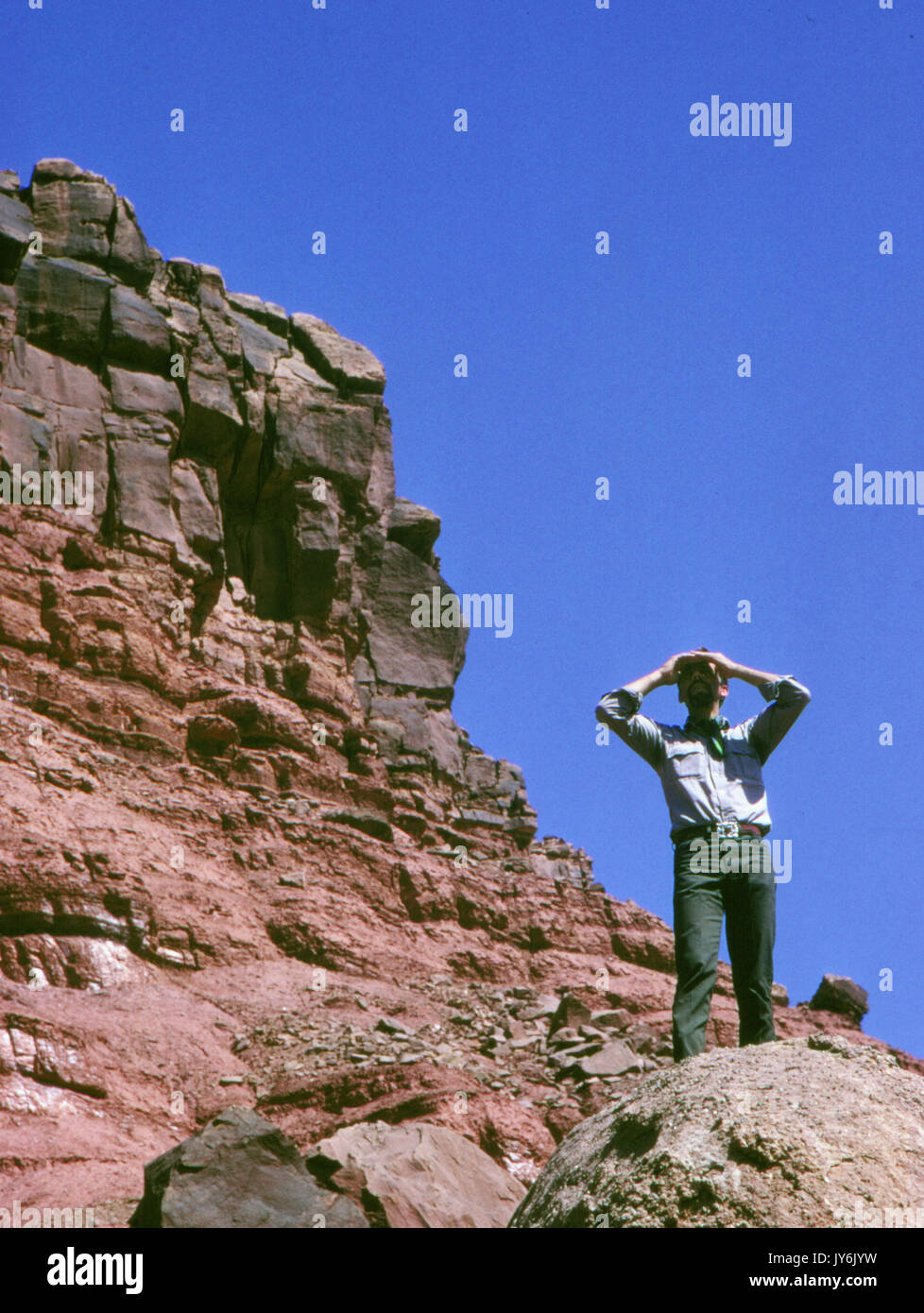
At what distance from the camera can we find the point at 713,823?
8008 mm

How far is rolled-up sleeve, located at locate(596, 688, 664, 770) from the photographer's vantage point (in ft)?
27.4

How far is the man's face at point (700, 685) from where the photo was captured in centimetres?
870

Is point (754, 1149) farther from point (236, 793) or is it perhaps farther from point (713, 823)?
point (236, 793)

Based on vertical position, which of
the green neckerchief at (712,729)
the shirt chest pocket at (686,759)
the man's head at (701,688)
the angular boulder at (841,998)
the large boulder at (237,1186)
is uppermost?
the angular boulder at (841,998)

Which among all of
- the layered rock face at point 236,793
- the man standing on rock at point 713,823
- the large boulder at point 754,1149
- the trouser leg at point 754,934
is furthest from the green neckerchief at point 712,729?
the layered rock face at point 236,793

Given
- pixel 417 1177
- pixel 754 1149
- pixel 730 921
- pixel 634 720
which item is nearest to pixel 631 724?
pixel 634 720

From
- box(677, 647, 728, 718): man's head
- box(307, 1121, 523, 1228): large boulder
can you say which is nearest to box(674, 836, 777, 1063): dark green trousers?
box(677, 647, 728, 718): man's head

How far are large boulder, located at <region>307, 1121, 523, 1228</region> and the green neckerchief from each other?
202 inches

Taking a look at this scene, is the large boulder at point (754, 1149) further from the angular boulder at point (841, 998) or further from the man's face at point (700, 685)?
the angular boulder at point (841, 998)

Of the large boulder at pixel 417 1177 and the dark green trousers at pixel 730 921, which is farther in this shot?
the large boulder at pixel 417 1177

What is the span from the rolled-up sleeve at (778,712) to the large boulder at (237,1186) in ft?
15.4

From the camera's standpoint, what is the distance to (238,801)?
2980 cm
